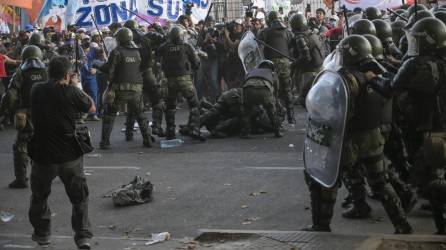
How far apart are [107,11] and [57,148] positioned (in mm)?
12556

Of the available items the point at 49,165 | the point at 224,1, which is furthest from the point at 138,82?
the point at 224,1

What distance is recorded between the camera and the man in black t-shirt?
7793mm

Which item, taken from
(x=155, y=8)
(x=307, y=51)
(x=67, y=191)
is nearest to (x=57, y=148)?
(x=67, y=191)

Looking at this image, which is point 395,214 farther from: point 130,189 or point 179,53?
point 179,53

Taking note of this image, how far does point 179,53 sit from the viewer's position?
1452cm

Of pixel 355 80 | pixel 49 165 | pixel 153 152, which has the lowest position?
pixel 153 152

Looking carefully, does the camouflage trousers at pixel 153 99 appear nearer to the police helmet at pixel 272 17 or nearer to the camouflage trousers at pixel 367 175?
the police helmet at pixel 272 17

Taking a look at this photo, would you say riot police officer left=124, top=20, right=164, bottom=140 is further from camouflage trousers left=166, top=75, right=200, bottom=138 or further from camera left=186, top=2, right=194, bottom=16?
camera left=186, top=2, right=194, bottom=16

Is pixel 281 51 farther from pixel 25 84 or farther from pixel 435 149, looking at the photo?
pixel 435 149

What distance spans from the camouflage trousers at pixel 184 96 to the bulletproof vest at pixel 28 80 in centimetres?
430

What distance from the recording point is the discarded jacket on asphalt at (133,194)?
1001cm

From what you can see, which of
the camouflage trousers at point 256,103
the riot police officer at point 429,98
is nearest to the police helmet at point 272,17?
the camouflage trousers at point 256,103

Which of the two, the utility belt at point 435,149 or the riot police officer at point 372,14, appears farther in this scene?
the riot police officer at point 372,14

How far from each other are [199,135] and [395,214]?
755 cm
